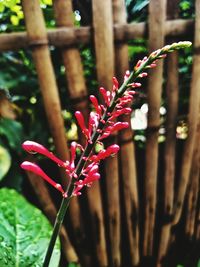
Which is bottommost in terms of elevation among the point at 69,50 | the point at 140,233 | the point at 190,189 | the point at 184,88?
the point at 140,233

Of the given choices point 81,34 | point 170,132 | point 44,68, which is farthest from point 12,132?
point 170,132

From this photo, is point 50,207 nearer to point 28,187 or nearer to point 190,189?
point 28,187

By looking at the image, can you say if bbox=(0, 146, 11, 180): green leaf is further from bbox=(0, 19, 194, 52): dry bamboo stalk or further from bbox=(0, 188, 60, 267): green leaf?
bbox=(0, 19, 194, 52): dry bamboo stalk

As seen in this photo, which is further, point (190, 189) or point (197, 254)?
point (197, 254)

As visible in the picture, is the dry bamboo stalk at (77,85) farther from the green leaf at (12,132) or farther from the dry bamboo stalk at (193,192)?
the dry bamboo stalk at (193,192)

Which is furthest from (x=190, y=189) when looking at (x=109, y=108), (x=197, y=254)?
(x=109, y=108)

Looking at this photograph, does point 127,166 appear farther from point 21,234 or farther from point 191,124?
point 21,234

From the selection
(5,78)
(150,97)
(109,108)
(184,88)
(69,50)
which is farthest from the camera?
(184,88)
